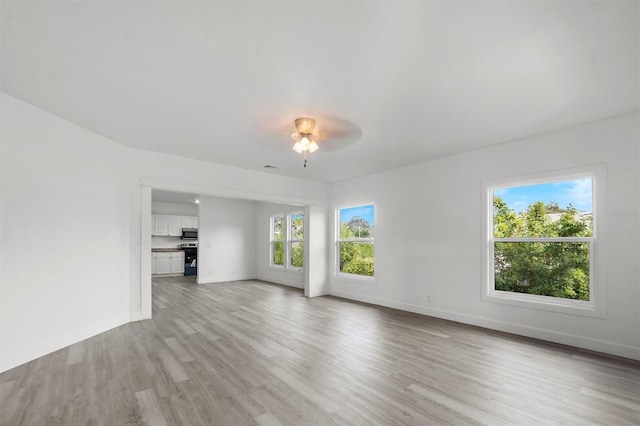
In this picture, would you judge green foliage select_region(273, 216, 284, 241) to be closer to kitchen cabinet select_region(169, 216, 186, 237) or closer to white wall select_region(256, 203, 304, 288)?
white wall select_region(256, 203, 304, 288)

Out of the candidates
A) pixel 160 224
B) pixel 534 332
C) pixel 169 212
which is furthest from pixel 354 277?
pixel 169 212

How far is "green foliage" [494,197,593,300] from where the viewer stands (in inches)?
145

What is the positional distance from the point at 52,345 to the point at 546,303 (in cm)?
589

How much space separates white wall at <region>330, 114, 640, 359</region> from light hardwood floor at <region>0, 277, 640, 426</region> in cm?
35

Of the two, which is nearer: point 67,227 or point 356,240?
point 67,227

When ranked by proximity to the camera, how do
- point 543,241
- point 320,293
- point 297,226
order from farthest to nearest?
point 297,226, point 320,293, point 543,241

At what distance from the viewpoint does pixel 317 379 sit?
2.70 metres

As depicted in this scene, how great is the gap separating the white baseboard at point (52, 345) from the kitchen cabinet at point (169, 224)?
21.1 ft

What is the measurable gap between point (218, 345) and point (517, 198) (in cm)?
445

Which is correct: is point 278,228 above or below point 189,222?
below

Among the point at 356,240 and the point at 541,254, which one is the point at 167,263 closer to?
the point at 356,240

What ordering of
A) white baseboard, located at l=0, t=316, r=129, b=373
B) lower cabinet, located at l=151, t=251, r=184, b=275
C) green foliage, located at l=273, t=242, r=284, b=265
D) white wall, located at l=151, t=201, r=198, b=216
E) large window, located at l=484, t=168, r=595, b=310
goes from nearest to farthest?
1. white baseboard, located at l=0, t=316, r=129, b=373
2. large window, located at l=484, t=168, r=595, b=310
3. green foliage, located at l=273, t=242, r=284, b=265
4. lower cabinet, located at l=151, t=251, r=184, b=275
5. white wall, located at l=151, t=201, r=198, b=216

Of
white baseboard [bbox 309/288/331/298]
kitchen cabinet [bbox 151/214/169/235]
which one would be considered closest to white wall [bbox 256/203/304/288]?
white baseboard [bbox 309/288/331/298]

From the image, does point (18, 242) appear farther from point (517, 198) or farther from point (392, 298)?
point (517, 198)
